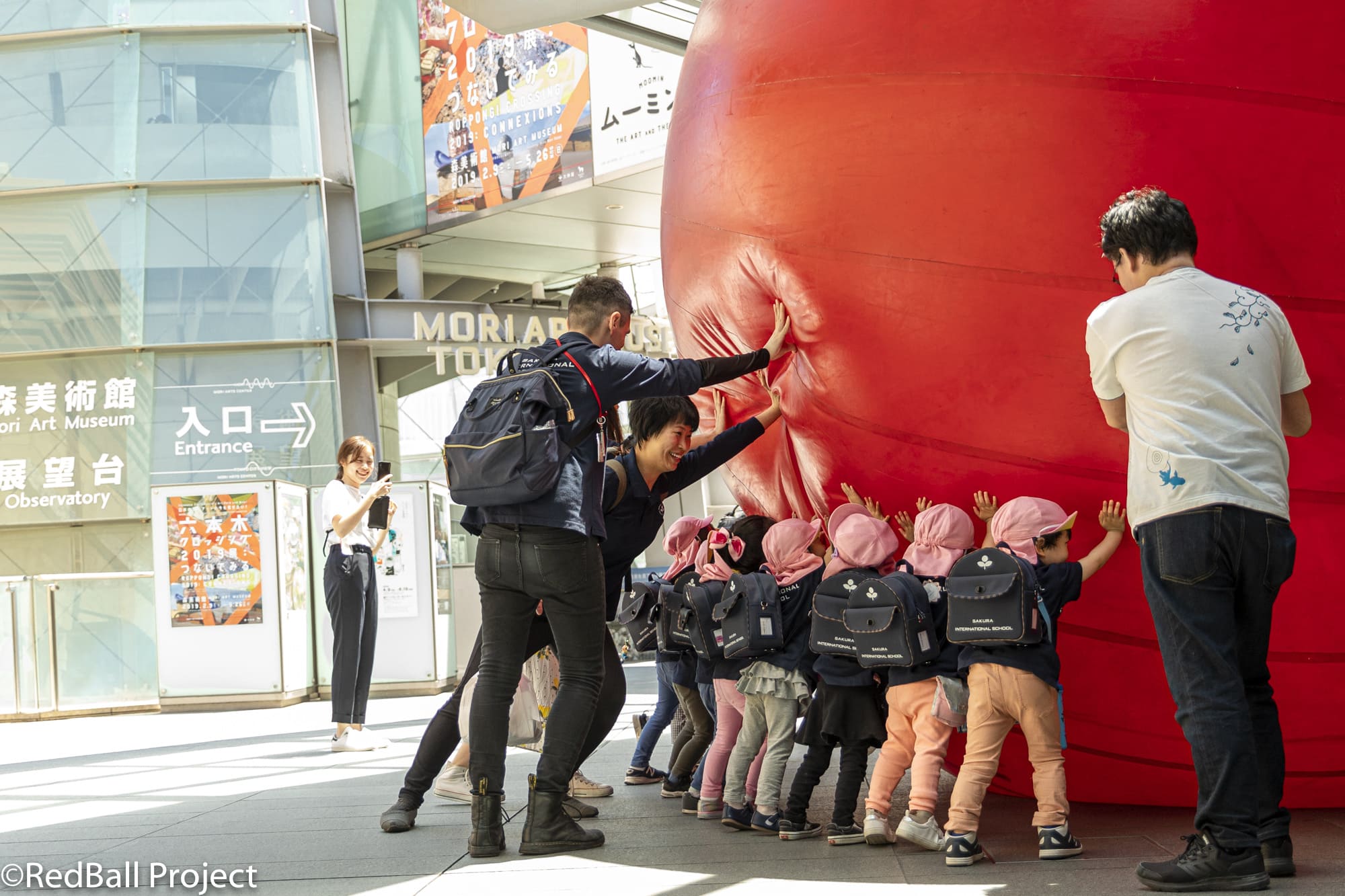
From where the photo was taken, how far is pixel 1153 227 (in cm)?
→ 304

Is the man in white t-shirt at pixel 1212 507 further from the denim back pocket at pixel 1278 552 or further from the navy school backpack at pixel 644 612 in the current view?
the navy school backpack at pixel 644 612

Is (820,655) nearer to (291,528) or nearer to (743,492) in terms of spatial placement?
(743,492)

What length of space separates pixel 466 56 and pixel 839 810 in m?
15.4

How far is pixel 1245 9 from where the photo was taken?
3.31 metres

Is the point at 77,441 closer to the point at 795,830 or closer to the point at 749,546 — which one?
the point at 749,546

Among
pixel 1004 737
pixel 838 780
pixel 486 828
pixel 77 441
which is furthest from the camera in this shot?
pixel 77 441

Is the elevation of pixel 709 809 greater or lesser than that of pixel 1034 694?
lesser

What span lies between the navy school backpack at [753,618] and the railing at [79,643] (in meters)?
9.19

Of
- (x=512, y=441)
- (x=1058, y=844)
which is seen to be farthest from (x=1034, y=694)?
(x=512, y=441)

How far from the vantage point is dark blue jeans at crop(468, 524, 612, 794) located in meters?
3.79

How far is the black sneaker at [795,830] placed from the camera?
3.95 meters

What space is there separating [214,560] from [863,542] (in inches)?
354

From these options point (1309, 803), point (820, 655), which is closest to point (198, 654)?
point (820, 655)

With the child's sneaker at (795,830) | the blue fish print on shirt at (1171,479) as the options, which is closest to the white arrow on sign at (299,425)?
the child's sneaker at (795,830)
